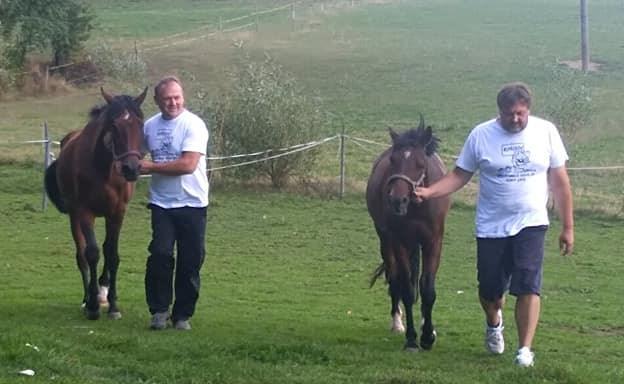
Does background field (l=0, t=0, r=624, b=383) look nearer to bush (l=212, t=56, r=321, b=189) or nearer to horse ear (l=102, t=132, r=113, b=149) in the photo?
bush (l=212, t=56, r=321, b=189)

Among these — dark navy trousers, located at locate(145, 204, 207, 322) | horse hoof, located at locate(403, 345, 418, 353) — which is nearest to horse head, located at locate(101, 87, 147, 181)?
dark navy trousers, located at locate(145, 204, 207, 322)

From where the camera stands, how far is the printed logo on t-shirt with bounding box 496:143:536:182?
7.76 m

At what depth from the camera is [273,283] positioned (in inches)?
547

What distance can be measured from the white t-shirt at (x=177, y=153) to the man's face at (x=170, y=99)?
71 mm

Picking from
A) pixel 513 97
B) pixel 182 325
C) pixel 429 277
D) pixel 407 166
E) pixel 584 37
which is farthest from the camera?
pixel 584 37

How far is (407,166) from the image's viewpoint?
28.0 feet

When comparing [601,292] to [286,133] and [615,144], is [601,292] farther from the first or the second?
[615,144]

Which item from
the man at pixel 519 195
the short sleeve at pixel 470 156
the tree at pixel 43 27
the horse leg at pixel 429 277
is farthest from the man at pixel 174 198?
the tree at pixel 43 27

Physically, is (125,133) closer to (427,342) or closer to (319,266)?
(427,342)

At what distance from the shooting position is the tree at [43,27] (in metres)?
36.8

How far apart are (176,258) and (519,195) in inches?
122

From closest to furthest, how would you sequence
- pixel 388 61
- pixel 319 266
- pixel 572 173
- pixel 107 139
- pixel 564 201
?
pixel 564 201, pixel 107 139, pixel 319 266, pixel 572 173, pixel 388 61

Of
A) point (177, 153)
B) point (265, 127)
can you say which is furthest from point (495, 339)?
point (265, 127)

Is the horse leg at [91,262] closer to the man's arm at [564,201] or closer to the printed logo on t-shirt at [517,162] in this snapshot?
the printed logo on t-shirt at [517,162]
